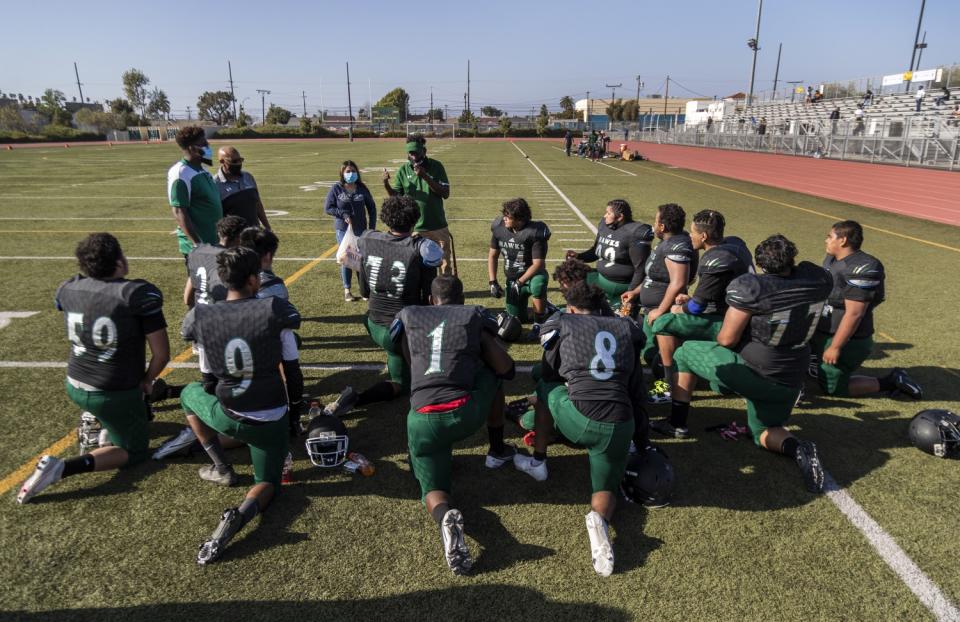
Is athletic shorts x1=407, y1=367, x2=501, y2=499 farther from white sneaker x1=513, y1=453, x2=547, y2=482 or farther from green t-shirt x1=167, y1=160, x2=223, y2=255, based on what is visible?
green t-shirt x1=167, y1=160, x2=223, y2=255

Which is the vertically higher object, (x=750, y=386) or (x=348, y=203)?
(x=348, y=203)

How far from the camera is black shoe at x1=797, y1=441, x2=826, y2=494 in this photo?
12.4ft

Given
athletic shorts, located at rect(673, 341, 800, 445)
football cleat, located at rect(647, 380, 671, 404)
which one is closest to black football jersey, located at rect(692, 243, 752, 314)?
athletic shorts, located at rect(673, 341, 800, 445)

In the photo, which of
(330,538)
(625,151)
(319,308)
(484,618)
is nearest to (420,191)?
(319,308)

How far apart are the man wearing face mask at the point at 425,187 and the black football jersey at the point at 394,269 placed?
2.33 metres

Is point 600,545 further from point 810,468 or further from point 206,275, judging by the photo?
point 206,275

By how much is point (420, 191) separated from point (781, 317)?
4741 mm

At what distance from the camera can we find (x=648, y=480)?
3.62 meters

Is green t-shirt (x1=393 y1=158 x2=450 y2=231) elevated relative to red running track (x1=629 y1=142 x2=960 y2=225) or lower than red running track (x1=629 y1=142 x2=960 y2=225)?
elevated

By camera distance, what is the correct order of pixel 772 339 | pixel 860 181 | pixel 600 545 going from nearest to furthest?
pixel 600 545 < pixel 772 339 < pixel 860 181

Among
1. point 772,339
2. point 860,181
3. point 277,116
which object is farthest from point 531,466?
point 277,116

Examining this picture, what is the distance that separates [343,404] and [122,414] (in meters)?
1.59

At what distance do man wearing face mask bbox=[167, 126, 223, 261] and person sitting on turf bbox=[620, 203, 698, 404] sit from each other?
14.9 feet

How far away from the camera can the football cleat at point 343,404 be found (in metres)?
4.71
